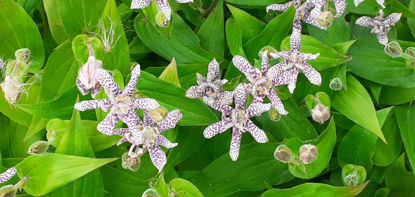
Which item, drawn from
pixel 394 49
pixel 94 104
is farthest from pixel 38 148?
pixel 394 49

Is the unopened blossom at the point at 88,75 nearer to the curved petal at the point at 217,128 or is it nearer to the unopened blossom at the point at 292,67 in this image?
the curved petal at the point at 217,128

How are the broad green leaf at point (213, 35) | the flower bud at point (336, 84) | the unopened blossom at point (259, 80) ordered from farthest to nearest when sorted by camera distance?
the broad green leaf at point (213, 35) → the flower bud at point (336, 84) → the unopened blossom at point (259, 80)

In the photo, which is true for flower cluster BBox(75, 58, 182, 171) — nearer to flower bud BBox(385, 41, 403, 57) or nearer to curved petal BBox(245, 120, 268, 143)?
curved petal BBox(245, 120, 268, 143)

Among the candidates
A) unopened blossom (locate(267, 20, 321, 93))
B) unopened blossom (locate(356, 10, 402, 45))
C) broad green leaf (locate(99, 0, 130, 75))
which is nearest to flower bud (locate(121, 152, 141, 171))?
broad green leaf (locate(99, 0, 130, 75))

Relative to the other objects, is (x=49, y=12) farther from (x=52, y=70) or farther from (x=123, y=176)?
(x=123, y=176)

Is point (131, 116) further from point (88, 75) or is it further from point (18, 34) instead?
point (18, 34)

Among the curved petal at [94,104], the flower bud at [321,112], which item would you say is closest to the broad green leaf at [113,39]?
the curved petal at [94,104]

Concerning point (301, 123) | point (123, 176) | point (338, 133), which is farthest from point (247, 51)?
point (123, 176)
